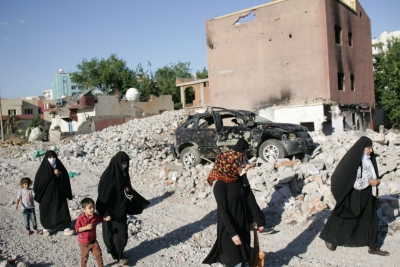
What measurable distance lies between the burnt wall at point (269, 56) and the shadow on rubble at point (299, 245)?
13396 mm

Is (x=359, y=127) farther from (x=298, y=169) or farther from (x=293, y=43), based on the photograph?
(x=298, y=169)

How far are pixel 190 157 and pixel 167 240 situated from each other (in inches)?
201

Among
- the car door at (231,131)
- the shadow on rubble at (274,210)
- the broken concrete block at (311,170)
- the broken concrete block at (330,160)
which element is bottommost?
the shadow on rubble at (274,210)

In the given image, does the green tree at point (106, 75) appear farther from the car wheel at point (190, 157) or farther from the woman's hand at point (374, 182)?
Result: the woman's hand at point (374, 182)

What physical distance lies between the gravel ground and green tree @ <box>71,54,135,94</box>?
41657 mm

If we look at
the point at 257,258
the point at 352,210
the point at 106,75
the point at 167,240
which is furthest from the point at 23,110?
the point at 257,258

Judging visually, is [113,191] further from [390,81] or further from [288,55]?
[390,81]

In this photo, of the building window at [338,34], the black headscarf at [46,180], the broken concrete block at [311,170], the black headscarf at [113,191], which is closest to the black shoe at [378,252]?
the broken concrete block at [311,170]

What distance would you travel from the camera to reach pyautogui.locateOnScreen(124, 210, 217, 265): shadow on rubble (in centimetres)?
532

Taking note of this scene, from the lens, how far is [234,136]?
10234 mm

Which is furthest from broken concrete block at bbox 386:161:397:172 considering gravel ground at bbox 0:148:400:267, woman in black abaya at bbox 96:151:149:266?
woman in black abaya at bbox 96:151:149:266

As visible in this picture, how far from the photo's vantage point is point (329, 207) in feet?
21.6

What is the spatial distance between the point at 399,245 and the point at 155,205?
15.7 ft

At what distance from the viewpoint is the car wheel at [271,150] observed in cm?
977
